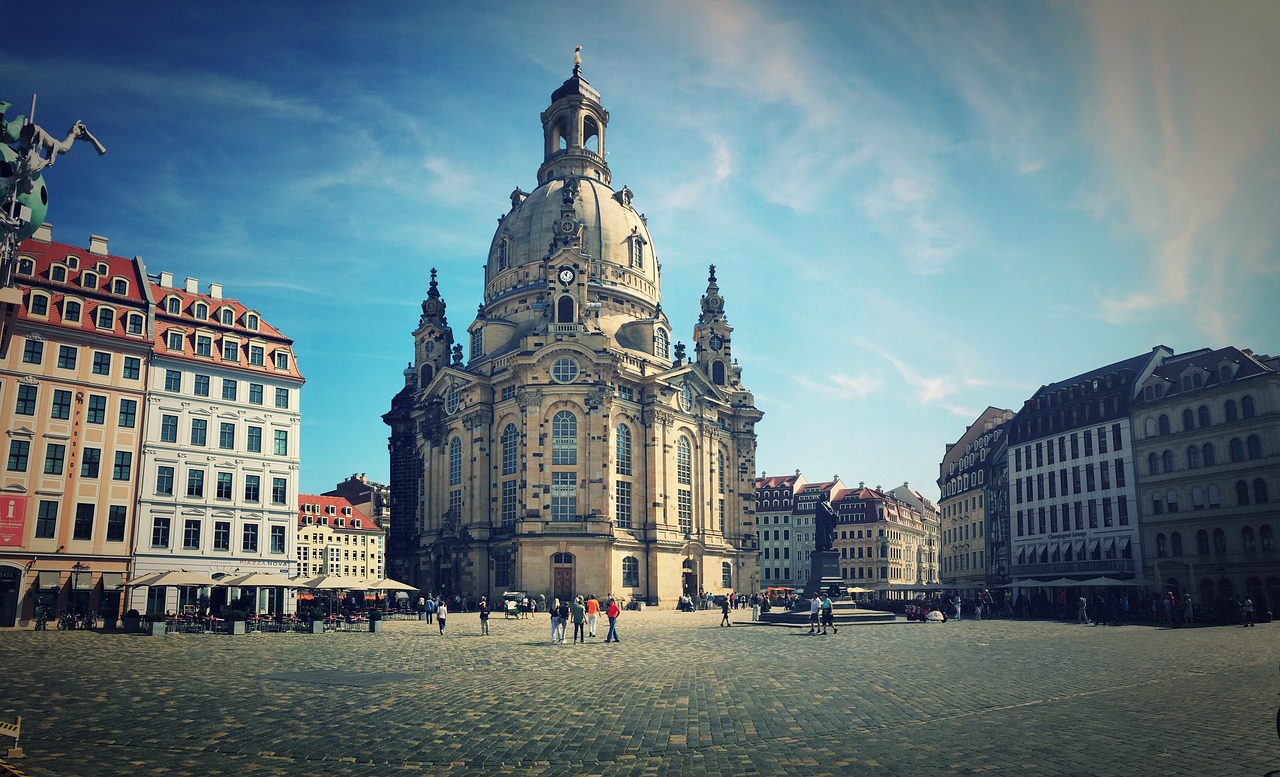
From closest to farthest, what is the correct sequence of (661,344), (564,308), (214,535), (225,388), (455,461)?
(214,535), (225,388), (564,308), (455,461), (661,344)

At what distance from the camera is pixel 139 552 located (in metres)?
52.3

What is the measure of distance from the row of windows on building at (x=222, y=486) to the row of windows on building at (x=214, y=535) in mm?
1571

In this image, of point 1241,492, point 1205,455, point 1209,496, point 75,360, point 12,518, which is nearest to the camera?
point 12,518

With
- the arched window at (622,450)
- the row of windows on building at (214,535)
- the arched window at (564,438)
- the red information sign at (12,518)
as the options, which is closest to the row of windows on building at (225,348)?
the row of windows on building at (214,535)

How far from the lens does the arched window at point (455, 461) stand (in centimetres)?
8731

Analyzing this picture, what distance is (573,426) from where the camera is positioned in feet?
261

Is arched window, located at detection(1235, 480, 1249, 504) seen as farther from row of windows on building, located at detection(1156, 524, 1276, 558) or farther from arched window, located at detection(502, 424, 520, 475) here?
arched window, located at detection(502, 424, 520, 475)

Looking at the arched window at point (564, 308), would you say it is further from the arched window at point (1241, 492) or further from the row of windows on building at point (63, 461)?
the arched window at point (1241, 492)

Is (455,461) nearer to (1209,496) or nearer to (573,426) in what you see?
(573,426)

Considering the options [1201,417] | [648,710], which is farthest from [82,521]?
[1201,417]

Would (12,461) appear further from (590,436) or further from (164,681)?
(590,436)

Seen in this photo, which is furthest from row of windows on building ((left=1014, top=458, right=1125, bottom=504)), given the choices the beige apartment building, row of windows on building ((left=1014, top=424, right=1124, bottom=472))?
the beige apartment building

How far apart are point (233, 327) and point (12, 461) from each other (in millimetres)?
15218

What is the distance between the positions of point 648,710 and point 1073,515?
72493 mm
